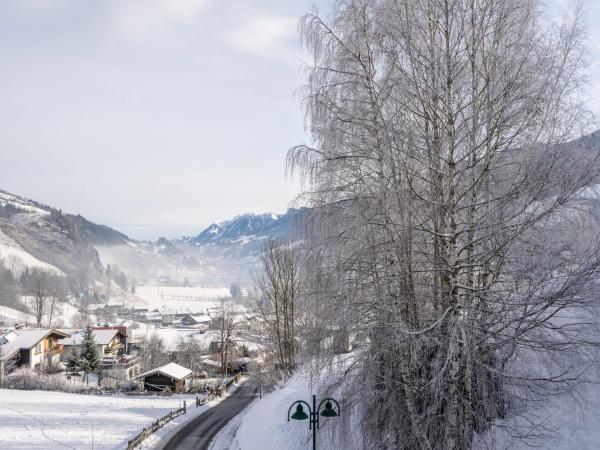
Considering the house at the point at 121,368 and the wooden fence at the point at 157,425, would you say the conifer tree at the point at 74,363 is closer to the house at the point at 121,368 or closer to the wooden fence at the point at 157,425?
the house at the point at 121,368

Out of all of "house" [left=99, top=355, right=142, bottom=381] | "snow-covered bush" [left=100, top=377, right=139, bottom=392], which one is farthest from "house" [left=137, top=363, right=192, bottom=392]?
"house" [left=99, top=355, right=142, bottom=381]

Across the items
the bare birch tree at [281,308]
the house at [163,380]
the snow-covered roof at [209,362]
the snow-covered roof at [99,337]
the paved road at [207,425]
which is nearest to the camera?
the paved road at [207,425]

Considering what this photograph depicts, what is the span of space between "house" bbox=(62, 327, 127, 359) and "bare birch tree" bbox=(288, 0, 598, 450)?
201ft

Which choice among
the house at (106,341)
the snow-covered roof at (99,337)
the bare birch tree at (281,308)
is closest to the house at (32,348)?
the house at (106,341)

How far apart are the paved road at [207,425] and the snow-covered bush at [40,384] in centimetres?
1499

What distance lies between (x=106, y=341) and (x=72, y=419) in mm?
39015

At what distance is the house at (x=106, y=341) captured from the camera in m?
64.9

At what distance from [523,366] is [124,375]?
53.7 m

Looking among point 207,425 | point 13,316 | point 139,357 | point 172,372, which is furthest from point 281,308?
point 13,316

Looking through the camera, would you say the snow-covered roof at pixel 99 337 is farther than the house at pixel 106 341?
Yes

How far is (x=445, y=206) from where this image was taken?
8180 mm

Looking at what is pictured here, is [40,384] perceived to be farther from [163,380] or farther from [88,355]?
[163,380]

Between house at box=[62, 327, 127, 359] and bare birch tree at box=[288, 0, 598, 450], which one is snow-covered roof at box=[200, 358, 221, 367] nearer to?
house at box=[62, 327, 127, 359]

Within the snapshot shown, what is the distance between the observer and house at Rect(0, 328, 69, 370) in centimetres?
5222
